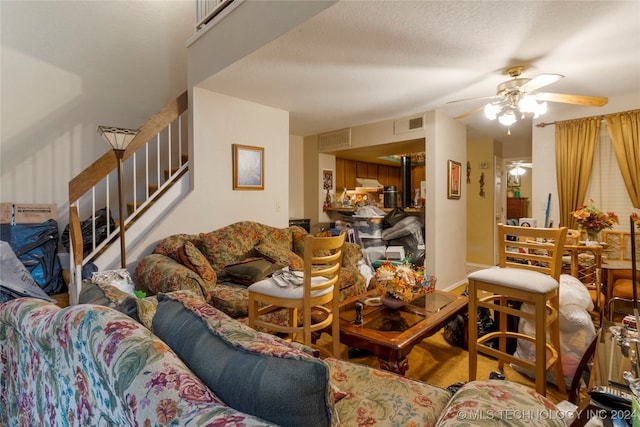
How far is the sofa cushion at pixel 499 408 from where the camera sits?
751 mm

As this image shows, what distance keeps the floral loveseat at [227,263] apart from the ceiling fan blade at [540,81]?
218cm

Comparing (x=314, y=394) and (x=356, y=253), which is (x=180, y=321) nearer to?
(x=314, y=394)

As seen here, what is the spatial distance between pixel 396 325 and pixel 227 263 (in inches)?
68.6

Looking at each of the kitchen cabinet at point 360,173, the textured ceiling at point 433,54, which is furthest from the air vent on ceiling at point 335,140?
the textured ceiling at point 433,54

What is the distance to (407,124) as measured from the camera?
4.34 m

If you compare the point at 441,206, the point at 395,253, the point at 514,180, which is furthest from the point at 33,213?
the point at 514,180

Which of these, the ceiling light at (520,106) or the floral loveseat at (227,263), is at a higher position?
the ceiling light at (520,106)

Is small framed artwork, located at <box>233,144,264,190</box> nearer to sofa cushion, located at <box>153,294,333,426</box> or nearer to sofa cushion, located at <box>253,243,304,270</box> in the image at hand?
sofa cushion, located at <box>253,243,304,270</box>

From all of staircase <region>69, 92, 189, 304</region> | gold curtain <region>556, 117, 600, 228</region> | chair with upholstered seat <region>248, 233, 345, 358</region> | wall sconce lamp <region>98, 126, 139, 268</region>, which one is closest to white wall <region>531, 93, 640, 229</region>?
gold curtain <region>556, 117, 600, 228</region>

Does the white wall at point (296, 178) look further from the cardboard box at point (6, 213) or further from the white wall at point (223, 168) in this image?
the cardboard box at point (6, 213)

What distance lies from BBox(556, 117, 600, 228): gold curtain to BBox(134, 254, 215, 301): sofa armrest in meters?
4.30

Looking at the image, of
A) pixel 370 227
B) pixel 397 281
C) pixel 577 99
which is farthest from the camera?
pixel 370 227

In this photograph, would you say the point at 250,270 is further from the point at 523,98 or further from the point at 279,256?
the point at 523,98

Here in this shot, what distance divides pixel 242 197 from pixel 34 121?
2287mm
